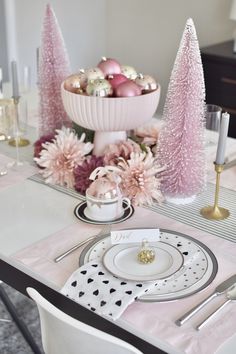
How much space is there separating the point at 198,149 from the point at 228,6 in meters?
2.26

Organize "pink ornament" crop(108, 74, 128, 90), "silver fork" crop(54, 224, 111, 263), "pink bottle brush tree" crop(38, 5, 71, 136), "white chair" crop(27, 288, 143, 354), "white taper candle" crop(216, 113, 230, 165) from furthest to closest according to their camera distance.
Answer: "pink bottle brush tree" crop(38, 5, 71, 136), "pink ornament" crop(108, 74, 128, 90), "white taper candle" crop(216, 113, 230, 165), "silver fork" crop(54, 224, 111, 263), "white chair" crop(27, 288, 143, 354)

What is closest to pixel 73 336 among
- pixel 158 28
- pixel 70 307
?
pixel 70 307

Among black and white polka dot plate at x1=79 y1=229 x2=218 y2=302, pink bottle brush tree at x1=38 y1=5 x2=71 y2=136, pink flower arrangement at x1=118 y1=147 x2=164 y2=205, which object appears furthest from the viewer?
pink bottle brush tree at x1=38 y1=5 x2=71 y2=136

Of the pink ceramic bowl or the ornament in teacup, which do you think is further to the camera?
the pink ceramic bowl

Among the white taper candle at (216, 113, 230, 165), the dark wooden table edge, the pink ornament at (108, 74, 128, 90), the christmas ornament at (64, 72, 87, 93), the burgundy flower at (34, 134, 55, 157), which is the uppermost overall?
the pink ornament at (108, 74, 128, 90)

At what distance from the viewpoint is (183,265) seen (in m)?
1.11

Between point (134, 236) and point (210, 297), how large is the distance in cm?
26

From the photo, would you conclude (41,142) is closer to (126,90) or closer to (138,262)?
(126,90)

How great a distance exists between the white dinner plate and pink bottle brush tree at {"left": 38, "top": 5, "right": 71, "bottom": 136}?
0.70 meters

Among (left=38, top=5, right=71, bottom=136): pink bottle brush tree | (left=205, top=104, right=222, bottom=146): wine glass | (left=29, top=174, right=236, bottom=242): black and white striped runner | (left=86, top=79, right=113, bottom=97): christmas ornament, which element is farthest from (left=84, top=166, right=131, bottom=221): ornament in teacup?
(left=205, top=104, right=222, bottom=146): wine glass

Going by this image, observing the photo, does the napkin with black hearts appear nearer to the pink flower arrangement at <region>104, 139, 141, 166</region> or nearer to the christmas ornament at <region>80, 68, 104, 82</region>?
the pink flower arrangement at <region>104, 139, 141, 166</region>

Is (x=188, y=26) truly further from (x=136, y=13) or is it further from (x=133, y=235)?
(x=136, y=13)

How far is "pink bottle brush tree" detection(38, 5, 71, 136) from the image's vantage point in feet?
5.68

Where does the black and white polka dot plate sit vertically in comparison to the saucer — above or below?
above
